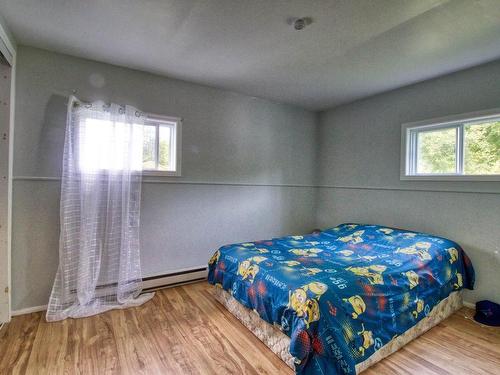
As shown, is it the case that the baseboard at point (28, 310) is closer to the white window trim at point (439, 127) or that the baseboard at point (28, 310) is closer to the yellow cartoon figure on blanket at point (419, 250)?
the yellow cartoon figure on blanket at point (419, 250)

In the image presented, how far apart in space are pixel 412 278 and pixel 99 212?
2.75m

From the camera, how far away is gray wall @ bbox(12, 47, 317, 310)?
7.13 feet

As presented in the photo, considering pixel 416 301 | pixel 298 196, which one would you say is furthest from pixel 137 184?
pixel 416 301

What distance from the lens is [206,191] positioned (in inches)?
120

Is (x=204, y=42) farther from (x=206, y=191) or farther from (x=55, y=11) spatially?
(x=206, y=191)

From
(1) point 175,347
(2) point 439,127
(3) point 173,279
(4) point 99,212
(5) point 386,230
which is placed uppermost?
(2) point 439,127

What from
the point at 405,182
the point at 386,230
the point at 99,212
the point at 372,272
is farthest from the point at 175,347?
the point at 405,182

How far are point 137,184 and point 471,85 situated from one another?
344cm

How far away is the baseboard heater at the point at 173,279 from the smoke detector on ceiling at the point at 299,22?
8.61 feet

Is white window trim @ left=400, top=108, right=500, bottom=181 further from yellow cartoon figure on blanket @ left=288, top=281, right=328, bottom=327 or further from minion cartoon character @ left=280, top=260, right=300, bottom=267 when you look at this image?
yellow cartoon figure on blanket @ left=288, top=281, right=328, bottom=327

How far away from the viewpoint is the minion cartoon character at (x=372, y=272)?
5.65ft

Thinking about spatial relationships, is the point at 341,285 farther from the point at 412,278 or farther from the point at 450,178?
the point at 450,178

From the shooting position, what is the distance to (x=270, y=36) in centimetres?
197

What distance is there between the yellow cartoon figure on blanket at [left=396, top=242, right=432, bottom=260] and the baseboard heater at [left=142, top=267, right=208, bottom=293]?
2.13 meters
